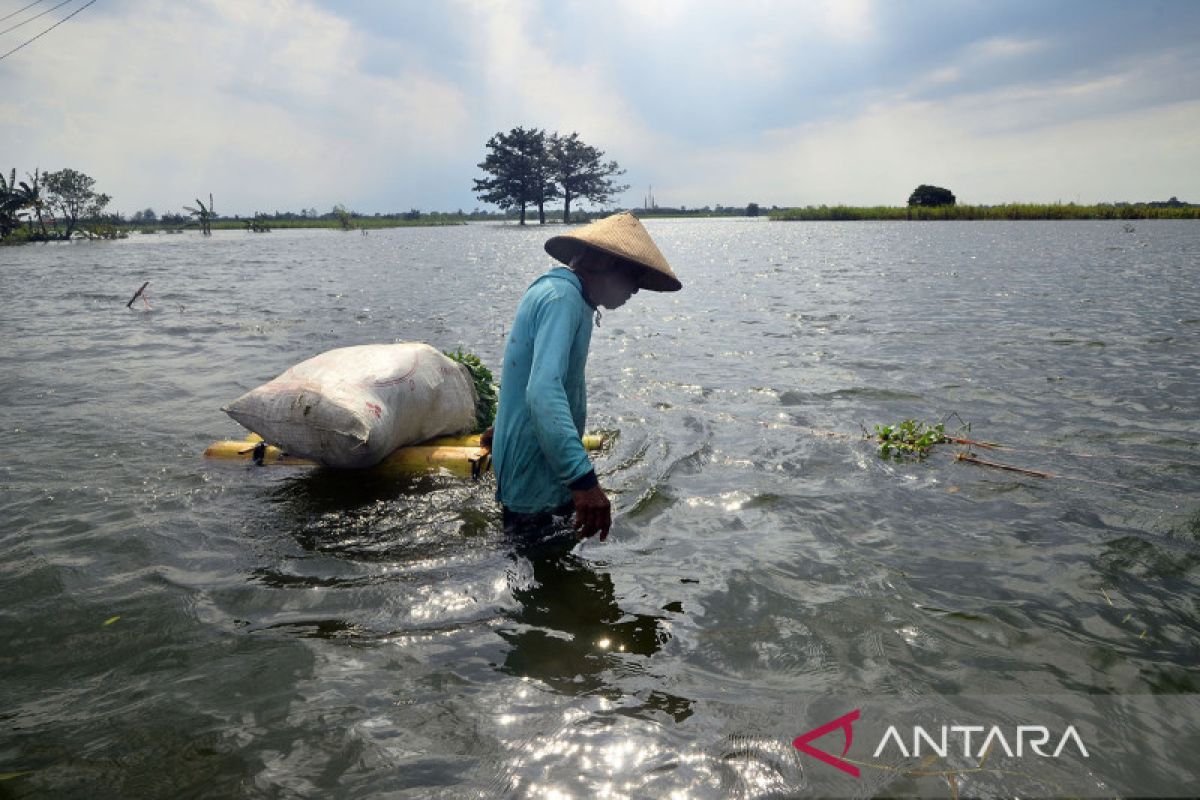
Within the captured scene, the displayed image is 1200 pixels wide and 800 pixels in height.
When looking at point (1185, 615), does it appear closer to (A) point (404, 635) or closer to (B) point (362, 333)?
(A) point (404, 635)

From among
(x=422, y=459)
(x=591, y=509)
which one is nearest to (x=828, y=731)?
(x=591, y=509)

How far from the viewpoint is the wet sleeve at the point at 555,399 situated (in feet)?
11.0

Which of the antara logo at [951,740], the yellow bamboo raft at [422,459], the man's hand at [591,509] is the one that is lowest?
the antara logo at [951,740]

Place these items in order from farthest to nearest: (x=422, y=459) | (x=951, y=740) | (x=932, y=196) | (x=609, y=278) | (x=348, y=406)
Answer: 1. (x=932, y=196)
2. (x=422, y=459)
3. (x=348, y=406)
4. (x=609, y=278)
5. (x=951, y=740)

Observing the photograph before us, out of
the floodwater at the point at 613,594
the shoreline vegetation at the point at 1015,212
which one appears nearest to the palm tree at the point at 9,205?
the floodwater at the point at 613,594

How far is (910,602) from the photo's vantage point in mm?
3840

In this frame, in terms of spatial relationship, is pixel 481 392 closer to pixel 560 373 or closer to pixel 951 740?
pixel 560 373

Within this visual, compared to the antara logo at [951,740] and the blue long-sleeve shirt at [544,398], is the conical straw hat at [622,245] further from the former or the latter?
the antara logo at [951,740]

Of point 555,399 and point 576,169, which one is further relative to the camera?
point 576,169

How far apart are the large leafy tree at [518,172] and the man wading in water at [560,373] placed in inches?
4074

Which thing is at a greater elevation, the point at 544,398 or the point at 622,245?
the point at 622,245

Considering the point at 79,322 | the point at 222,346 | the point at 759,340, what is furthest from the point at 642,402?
the point at 79,322

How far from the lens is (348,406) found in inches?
190

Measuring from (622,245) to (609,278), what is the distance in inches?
7.7
